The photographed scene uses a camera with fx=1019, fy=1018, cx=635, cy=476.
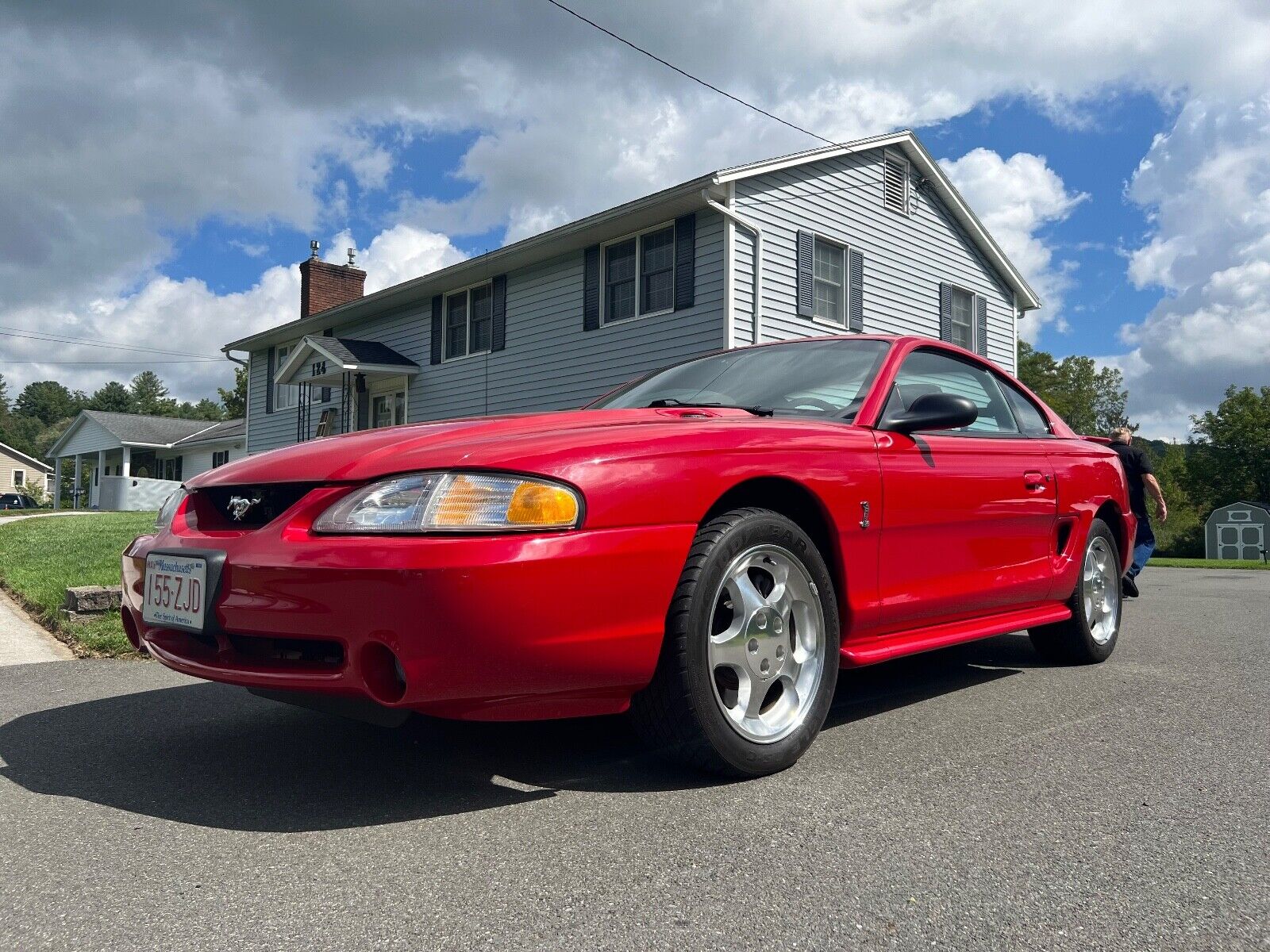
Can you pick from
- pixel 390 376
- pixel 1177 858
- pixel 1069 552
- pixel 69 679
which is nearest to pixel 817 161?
pixel 390 376

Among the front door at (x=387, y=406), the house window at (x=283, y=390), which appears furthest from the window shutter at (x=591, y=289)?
the house window at (x=283, y=390)

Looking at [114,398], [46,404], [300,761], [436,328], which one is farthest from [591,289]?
[46,404]

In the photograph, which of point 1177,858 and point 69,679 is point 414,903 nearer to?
point 1177,858

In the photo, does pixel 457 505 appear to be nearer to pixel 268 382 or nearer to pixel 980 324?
pixel 980 324

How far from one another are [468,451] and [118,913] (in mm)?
1203

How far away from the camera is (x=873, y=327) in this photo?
1561 centimetres

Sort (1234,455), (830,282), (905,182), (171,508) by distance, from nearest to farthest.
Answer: (171,508), (830,282), (905,182), (1234,455)

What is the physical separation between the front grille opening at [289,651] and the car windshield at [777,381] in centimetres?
164

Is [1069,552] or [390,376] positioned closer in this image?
[1069,552]

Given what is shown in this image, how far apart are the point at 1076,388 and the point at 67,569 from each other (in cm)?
6787

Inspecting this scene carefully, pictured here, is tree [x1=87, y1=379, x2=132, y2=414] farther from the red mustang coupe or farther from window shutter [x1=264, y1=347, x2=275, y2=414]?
the red mustang coupe

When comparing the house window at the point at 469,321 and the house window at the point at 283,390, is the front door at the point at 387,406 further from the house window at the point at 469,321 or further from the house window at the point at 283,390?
the house window at the point at 283,390

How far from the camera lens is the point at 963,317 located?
18.0 meters

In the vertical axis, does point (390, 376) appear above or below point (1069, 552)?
above
